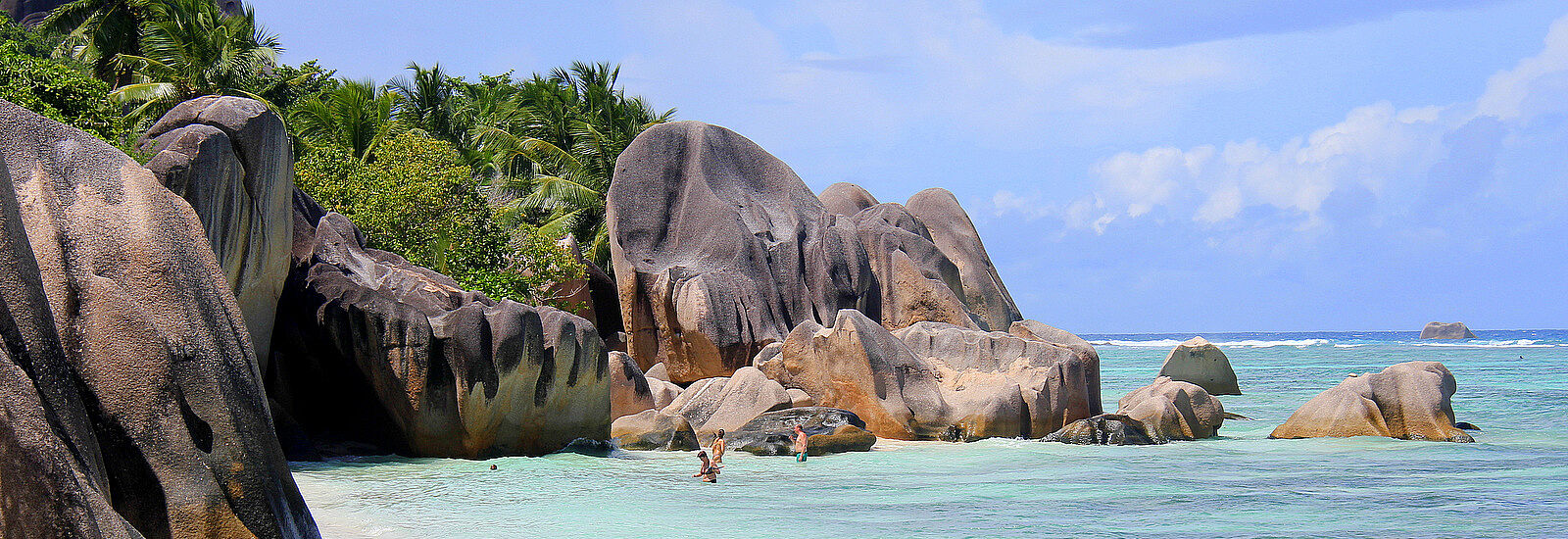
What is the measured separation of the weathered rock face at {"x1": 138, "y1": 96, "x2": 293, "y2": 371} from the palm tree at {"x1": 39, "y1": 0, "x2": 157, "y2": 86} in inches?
673

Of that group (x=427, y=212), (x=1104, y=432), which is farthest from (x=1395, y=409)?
(x=427, y=212)

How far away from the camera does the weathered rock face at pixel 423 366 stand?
1437 centimetres

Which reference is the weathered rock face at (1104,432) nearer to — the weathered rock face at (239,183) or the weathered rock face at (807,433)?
the weathered rock face at (807,433)

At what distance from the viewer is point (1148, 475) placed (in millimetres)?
15797

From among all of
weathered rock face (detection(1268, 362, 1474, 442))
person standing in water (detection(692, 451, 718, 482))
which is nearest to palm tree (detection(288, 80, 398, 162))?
person standing in water (detection(692, 451, 718, 482))

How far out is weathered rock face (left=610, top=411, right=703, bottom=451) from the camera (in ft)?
56.5

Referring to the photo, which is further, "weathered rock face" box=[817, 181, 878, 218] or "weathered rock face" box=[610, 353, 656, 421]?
"weathered rock face" box=[817, 181, 878, 218]

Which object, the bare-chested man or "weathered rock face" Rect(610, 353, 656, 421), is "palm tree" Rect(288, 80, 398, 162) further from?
the bare-chested man

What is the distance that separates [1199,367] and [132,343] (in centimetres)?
2941

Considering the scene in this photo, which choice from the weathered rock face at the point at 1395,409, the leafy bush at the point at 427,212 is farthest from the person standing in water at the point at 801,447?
the weathered rock face at the point at 1395,409

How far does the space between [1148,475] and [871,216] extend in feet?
48.9

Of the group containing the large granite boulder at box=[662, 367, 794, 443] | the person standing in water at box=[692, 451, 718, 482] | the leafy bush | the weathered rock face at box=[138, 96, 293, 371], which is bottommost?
the person standing in water at box=[692, 451, 718, 482]

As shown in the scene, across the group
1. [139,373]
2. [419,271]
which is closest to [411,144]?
[419,271]

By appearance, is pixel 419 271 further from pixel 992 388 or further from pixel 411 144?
pixel 992 388
